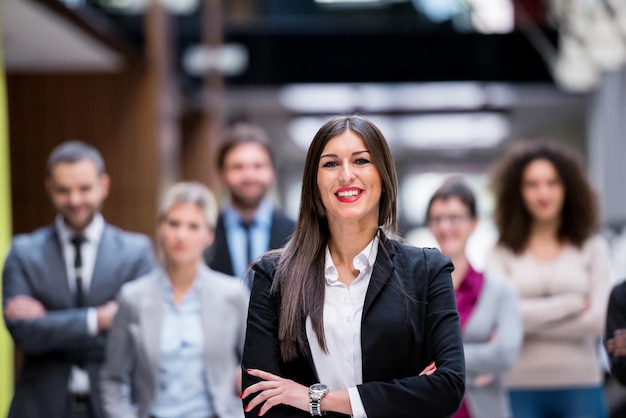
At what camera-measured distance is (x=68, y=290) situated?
4.26 metres

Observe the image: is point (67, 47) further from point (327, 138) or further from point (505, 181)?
point (327, 138)

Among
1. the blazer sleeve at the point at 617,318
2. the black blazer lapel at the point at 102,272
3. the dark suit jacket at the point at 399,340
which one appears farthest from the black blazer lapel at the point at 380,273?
the black blazer lapel at the point at 102,272

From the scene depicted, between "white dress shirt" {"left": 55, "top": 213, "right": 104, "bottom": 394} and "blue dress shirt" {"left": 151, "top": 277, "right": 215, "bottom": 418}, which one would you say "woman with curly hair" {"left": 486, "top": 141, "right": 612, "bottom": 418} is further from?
"white dress shirt" {"left": 55, "top": 213, "right": 104, "bottom": 394}

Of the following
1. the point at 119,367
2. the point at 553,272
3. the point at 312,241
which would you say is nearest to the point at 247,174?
the point at 119,367

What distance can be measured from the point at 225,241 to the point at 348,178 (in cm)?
234

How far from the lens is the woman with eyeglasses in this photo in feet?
12.9

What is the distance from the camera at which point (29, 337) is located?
160 inches

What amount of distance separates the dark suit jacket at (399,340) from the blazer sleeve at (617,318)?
40.7 inches

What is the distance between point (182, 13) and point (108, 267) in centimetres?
955

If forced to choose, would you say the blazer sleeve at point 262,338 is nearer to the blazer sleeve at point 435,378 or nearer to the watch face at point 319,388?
the watch face at point 319,388

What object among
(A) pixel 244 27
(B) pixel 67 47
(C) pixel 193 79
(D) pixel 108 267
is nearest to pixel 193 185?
(D) pixel 108 267

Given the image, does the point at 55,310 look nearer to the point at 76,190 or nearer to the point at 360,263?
the point at 76,190

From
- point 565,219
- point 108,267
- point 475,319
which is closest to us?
point 475,319

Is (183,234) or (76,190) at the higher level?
(76,190)
